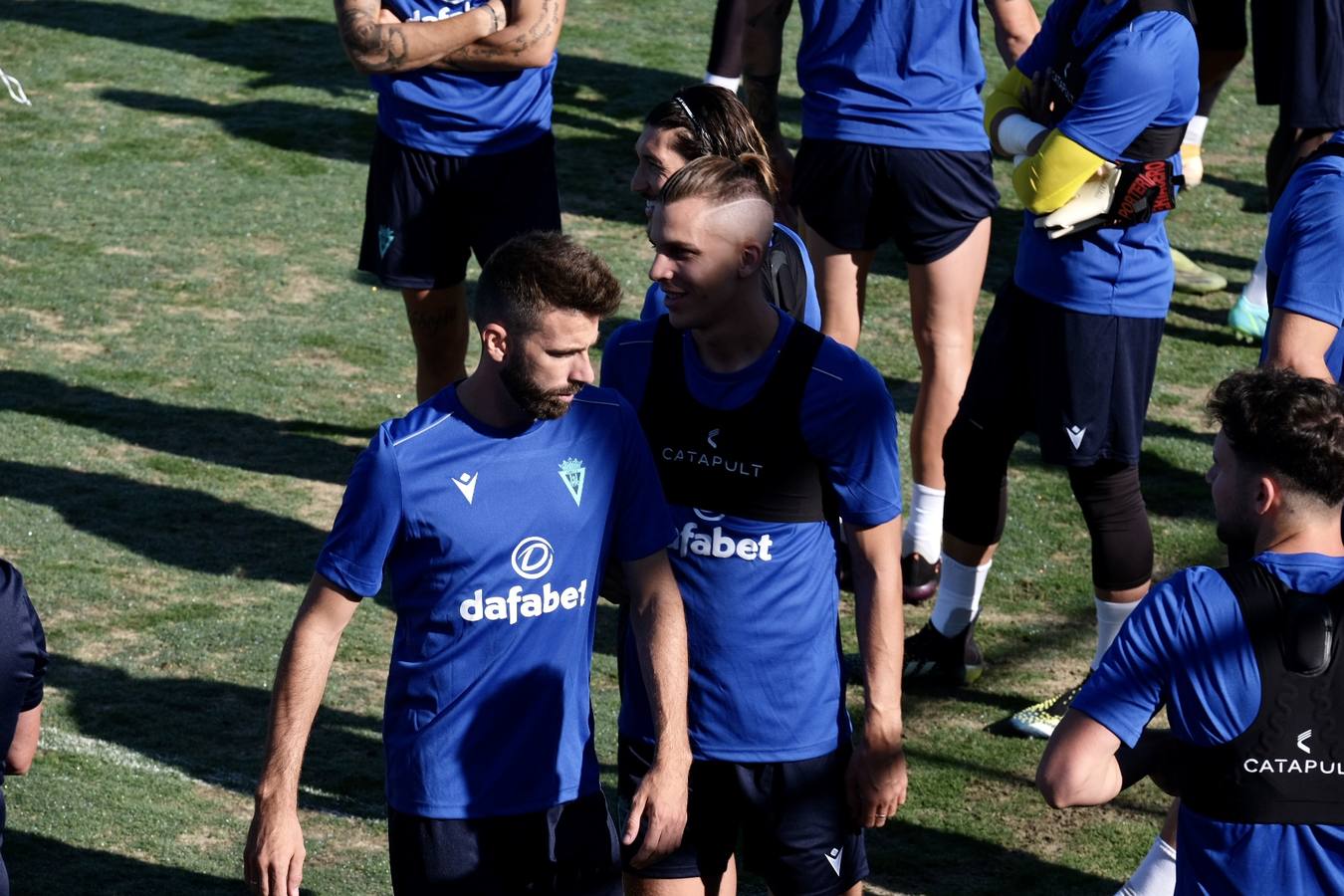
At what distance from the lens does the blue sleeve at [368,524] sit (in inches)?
124

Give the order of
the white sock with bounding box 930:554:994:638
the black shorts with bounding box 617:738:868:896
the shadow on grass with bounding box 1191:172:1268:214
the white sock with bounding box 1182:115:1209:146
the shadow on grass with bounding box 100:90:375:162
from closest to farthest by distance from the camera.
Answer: the black shorts with bounding box 617:738:868:896
the white sock with bounding box 930:554:994:638
the white sock with bounding box 1182:115:1209:146
the shadow on grass with bounding box 1191:172:1268:214
the shadow on grass with bounding box 100:90:375:162

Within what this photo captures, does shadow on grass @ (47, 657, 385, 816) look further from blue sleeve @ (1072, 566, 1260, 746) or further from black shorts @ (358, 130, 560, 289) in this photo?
blue sleeve @ (1072, 566, 1260, 746)

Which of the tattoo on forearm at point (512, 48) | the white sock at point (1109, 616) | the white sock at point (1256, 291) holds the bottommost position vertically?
the white sock at point (1109, 616)

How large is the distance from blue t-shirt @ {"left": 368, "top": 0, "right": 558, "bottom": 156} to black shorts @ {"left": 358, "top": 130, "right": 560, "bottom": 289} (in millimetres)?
43

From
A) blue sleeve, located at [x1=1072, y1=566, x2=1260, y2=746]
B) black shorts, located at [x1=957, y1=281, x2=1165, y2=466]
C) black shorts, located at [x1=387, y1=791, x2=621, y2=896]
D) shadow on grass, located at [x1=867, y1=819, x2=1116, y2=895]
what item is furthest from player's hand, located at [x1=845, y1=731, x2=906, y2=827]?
black shorts, located at [x1=957, y1=281, x2=1165, y2=466]

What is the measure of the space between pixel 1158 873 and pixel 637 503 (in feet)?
5.31

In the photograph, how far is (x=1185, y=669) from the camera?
2.87 metres

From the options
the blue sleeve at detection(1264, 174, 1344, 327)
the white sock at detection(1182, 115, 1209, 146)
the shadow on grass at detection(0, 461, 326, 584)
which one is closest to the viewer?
the blue sleeve at detection(1264, 174, 1344, 327)

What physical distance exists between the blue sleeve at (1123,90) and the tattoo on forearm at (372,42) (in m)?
2.36

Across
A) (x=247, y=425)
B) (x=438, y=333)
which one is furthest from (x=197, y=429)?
(x=438, y=333)

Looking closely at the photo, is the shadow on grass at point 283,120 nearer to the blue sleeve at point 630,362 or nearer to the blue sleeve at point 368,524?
the blue sleeve at point 630,362

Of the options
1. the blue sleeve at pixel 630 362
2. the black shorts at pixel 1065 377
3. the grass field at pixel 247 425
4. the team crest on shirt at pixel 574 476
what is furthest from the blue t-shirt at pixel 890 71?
the team crest on shirt at pixel 574 476

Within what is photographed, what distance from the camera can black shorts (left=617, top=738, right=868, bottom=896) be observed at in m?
3.63

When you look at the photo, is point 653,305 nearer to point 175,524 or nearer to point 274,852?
point 274,852
